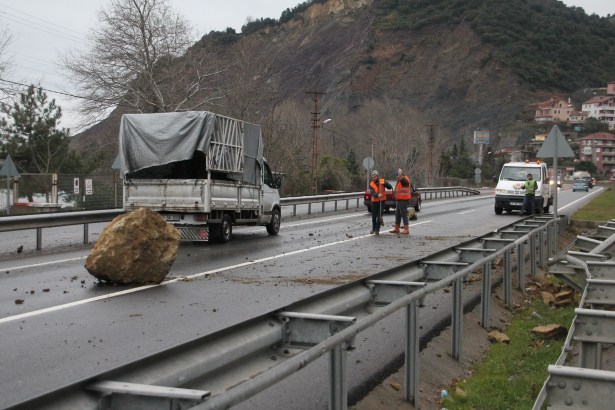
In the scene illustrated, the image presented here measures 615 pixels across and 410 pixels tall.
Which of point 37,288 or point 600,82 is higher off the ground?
point 600,82

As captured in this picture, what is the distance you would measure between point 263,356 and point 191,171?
14.6 m

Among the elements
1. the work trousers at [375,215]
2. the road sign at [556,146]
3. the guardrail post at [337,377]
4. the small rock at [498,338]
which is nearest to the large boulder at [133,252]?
the small rock at [498,338]

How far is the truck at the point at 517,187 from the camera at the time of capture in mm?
31453

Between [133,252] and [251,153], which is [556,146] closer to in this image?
[251,153]

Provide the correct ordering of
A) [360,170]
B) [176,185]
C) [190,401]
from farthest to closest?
[360,170], [176,185], [190,401]

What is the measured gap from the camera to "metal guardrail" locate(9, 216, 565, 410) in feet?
8.96

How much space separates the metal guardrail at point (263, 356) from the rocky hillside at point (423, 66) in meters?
92.3

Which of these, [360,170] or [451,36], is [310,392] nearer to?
[360,170]

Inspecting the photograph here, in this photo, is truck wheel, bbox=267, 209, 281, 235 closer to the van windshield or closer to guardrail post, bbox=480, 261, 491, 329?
guardrail post, bbox=480, 261, 491, 329

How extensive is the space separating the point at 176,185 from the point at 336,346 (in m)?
12.9

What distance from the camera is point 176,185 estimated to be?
1625cm

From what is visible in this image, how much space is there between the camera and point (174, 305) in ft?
29.1

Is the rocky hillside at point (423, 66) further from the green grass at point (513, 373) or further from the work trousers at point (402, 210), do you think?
the green grass at point (513, 373)

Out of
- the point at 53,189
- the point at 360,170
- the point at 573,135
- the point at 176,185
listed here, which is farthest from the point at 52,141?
the point at 573,135
